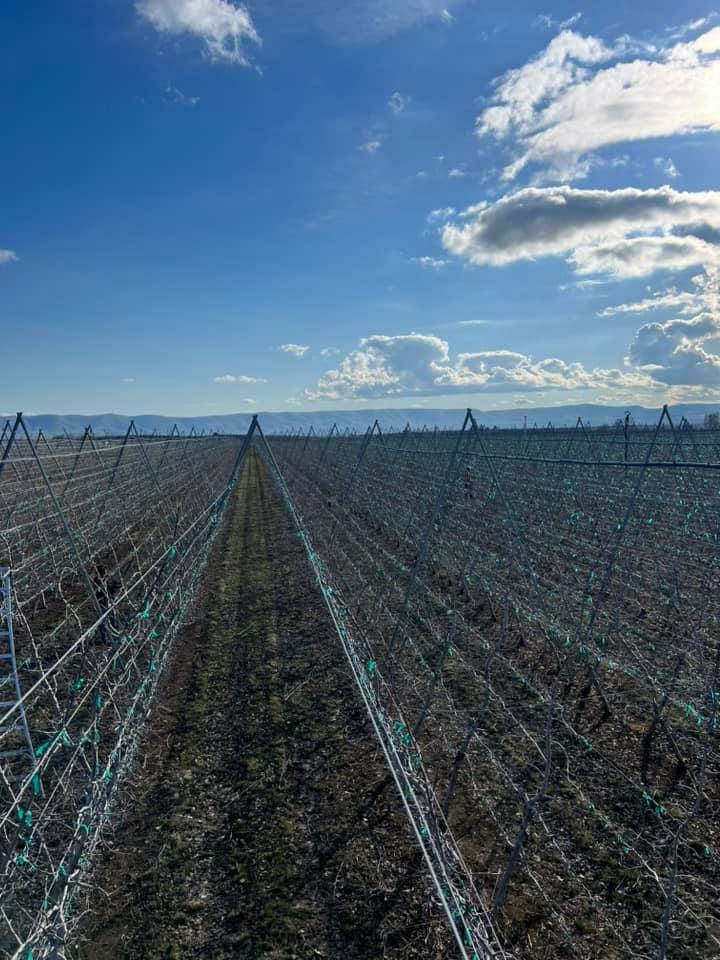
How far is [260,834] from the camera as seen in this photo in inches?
160

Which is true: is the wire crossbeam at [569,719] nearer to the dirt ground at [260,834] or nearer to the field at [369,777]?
the field at [369,777]

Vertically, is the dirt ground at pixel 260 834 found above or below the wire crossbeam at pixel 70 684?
below

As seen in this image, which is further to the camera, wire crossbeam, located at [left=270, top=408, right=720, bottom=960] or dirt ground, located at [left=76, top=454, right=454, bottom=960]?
wire crossbeam, located at [left=270, top=408, right=720, bottom=960]

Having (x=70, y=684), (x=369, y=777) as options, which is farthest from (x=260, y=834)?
(x=70, y=684)

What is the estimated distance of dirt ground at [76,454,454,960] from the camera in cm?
328

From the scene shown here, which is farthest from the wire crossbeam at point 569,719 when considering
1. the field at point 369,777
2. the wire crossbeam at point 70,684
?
the wire crossbeam at point 70,684

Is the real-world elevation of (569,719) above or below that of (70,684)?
below

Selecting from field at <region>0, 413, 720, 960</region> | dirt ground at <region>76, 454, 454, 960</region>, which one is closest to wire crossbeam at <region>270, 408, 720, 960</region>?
field at <region>0, 413, 720, 960</region>

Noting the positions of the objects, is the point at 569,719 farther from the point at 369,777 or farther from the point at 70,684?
the point at 70,684

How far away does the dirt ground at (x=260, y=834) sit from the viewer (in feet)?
Answer: 10.8

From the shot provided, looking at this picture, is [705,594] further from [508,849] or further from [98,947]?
[98,947]

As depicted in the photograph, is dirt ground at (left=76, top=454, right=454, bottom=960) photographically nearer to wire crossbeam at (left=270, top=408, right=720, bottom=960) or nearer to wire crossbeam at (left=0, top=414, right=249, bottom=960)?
wire crossbeam at (left=0, top=414, right=249, bottom=960)

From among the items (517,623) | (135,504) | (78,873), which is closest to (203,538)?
(135,504)

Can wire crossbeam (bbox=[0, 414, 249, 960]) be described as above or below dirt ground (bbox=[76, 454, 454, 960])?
above
